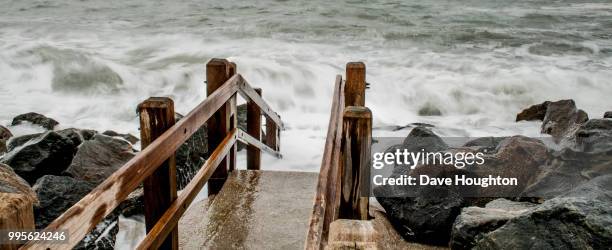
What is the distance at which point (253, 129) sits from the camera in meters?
5.95

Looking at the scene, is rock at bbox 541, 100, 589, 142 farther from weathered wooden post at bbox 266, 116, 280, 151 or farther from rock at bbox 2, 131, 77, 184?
rock at bbox 2, 131, 77, 184

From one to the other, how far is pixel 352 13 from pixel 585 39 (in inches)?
385

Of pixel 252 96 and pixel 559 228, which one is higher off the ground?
pixel 252 96

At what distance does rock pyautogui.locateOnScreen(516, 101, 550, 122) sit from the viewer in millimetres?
10961

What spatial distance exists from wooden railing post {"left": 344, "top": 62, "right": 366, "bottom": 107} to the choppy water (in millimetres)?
4527

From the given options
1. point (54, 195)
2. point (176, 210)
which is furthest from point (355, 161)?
point (54, 195)

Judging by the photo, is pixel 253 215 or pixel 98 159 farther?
pixel 98 159

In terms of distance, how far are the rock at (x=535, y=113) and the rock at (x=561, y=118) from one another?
43.2 inches

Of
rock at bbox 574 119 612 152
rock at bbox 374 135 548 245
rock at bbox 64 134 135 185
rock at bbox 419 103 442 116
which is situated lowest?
rock at bbox 419 103 442 116

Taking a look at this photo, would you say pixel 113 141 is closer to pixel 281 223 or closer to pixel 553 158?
pixel 281 223

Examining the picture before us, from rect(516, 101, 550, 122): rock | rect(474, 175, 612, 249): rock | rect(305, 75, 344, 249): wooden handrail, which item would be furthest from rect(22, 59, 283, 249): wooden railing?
rect(516, 101, 550, 122): rock

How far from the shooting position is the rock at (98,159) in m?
6.44

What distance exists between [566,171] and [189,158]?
15.8 ft

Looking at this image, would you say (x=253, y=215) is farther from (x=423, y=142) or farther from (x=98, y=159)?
(x=423, y=142)
